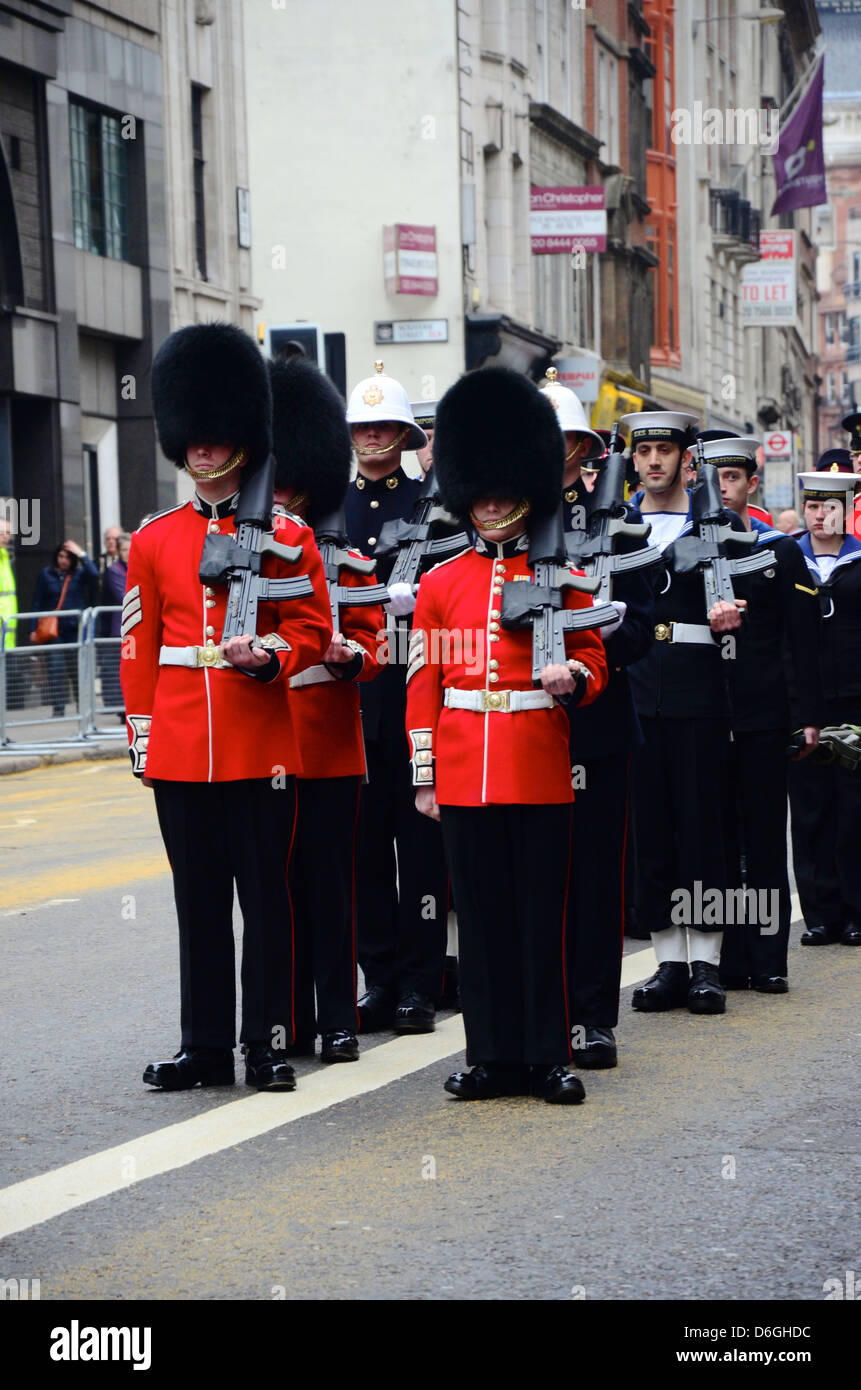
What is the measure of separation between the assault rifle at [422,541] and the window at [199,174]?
74.4ft

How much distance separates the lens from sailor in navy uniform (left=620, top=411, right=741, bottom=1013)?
805cm

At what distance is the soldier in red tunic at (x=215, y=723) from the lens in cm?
658

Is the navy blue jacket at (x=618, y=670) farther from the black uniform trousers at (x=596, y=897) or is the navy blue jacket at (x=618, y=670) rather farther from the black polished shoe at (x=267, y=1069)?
the black polished shoe at (x=267, y=1069)

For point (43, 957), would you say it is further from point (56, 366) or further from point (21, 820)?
point (56, 366)

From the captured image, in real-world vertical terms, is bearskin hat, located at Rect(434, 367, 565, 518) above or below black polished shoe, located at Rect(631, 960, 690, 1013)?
above

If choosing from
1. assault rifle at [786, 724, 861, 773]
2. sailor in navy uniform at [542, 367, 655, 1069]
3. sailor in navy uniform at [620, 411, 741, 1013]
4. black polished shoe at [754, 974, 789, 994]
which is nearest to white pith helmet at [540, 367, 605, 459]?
sailor in navy uniform at [542, 367, 655, 1069]

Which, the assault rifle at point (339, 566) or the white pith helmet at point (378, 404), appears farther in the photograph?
the white pith helmet at point (378, 404)

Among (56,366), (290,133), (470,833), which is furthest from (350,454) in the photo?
(290,133)

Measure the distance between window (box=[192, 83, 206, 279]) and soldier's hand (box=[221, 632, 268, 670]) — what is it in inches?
948

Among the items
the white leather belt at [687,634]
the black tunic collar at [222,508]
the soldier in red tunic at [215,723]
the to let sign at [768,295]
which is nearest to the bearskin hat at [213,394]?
the soldier in red tunic at [215,723]

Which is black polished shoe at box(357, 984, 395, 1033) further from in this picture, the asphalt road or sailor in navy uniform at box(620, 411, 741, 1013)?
sailor in navy uniform at box(620, 411, 741, 1013)

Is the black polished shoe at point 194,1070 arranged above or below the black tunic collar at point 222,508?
below

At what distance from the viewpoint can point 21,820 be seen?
47.9 ft

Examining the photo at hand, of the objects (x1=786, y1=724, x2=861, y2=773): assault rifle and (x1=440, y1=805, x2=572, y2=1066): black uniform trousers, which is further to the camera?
(x1=786, y1=724, x2=861, y2=773): assault rifle
